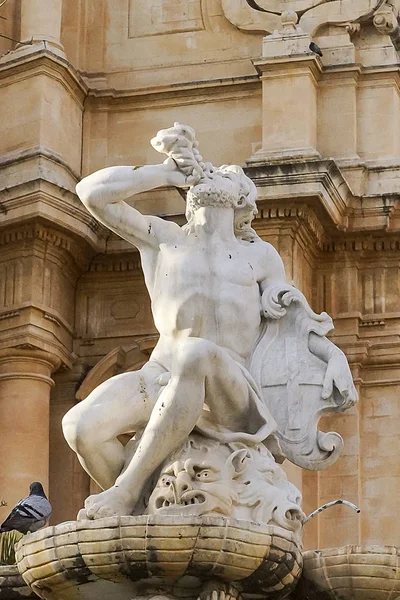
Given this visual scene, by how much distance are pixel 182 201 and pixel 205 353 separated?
41.2 ft

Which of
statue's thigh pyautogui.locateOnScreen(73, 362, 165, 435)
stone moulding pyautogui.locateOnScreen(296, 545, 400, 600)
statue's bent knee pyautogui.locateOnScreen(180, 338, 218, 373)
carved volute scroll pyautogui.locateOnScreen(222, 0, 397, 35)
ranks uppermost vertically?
carved volute scroll pyautogui.locateOnScreen(222, 0, 397, 35)

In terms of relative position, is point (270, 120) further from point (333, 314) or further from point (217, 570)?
point (217, 570)

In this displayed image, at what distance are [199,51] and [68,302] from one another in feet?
10.2

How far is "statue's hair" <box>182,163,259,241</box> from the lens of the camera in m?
13.8

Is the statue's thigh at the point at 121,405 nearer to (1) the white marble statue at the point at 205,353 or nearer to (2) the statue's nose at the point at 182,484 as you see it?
(1) the white marble statue at the point at 205,353

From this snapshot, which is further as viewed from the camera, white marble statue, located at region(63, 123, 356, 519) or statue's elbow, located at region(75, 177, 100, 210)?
statue's elbow, located at region(75, 177, 100, 210)

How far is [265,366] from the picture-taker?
13.4 meters

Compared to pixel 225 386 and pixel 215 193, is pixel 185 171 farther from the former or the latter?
pixel 225 386

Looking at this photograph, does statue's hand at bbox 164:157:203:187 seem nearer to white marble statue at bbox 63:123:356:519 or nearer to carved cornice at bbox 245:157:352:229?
white marble statue at bbox 63:123:356:519

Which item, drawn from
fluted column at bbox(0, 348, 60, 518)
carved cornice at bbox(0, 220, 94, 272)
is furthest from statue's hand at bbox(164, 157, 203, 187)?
carved cornice at bbox(0, 220, 94, 272)

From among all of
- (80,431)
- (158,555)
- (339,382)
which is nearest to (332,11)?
(339,382)

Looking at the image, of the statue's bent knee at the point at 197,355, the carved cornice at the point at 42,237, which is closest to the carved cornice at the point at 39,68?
the carved cornice at the point at 42,237

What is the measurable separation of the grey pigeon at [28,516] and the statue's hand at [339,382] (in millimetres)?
4829

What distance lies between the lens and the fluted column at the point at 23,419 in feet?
79.3
